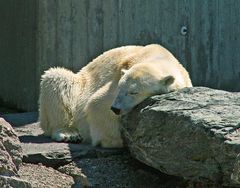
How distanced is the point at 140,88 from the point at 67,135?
1160 millimetres

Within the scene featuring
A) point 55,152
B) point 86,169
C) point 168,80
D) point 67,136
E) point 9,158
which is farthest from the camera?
point 67,136

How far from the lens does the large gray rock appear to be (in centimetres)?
521

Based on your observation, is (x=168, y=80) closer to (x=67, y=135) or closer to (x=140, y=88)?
(x=140, y=88)

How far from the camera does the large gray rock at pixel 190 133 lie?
5.21m

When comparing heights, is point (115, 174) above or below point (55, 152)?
below

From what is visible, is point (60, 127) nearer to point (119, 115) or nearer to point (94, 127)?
point (94, 127)

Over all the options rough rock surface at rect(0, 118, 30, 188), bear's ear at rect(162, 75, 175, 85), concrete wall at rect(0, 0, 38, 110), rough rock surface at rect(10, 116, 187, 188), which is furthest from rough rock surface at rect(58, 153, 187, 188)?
concrete wall at rect(0, 0, 38, 110)

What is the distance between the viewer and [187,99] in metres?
5.89

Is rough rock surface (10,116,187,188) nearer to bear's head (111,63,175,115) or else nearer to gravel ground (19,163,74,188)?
gravel ground (19,163,74,188)

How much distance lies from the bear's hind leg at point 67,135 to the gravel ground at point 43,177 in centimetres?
74

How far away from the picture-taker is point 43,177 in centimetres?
607

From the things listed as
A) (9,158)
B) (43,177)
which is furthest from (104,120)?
(9,158)

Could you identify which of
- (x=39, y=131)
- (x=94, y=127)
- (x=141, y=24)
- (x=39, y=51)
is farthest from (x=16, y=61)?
(x=94, y=127)

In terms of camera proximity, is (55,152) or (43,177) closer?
(43,177)
